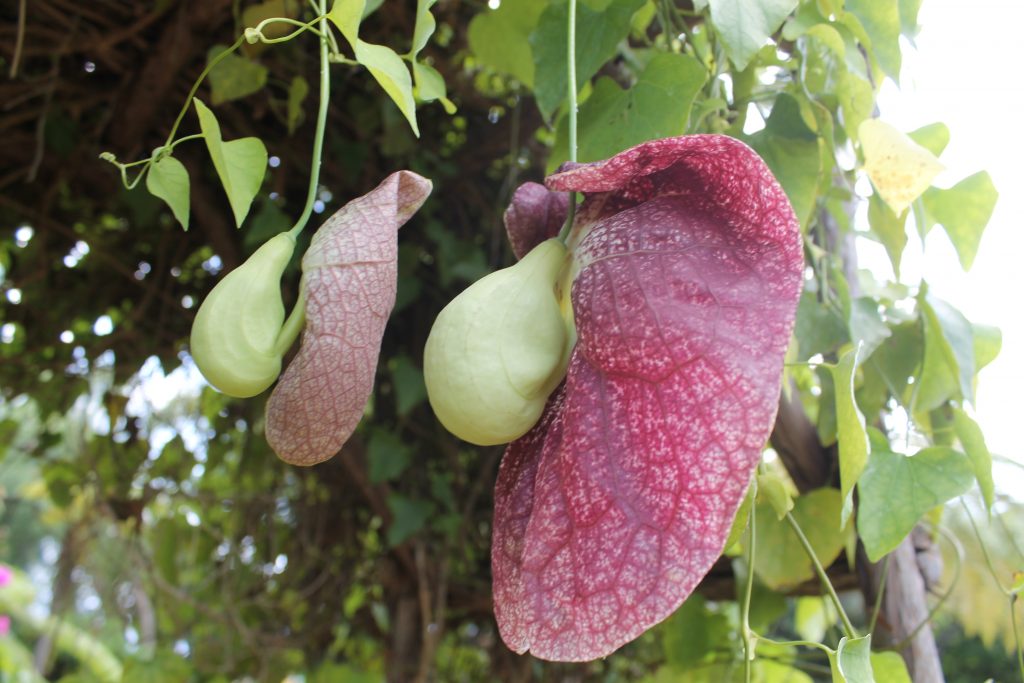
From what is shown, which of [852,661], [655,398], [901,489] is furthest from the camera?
[901,489]

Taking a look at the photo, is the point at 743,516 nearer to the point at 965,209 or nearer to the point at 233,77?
the point at 965,209

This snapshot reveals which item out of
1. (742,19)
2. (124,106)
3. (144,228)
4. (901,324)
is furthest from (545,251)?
(144,228)

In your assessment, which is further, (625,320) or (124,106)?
(124,106)

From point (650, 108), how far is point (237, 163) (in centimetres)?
22

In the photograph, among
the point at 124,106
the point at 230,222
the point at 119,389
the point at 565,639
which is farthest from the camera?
the point at 119,389

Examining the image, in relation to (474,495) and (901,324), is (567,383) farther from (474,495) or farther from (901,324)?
(474,495)

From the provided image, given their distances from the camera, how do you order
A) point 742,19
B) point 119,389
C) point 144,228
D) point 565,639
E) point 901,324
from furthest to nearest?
point 119,389 → point 144,228 → point 901,324 → point 742,19 → point 565,639

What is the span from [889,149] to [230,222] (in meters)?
0.74

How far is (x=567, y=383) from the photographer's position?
0.98 feet

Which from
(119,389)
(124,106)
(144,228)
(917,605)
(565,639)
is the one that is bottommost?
(119,389)

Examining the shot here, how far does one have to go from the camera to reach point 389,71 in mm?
370

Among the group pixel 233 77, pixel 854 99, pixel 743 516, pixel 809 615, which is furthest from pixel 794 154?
pixel 809 615

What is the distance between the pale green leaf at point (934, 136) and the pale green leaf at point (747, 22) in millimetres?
206

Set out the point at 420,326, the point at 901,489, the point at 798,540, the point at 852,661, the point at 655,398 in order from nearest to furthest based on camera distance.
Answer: the point at 655,398
the point at 852,661
the point at 901,489
the point at 798,540
the point at 420,326
